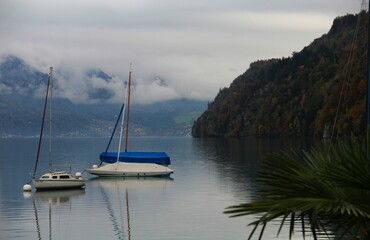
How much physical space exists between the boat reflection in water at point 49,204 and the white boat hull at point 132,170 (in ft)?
58.2

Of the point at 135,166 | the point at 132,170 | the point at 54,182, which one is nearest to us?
the point at 54,182

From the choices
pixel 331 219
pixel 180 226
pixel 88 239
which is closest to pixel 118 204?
pixel 180 226

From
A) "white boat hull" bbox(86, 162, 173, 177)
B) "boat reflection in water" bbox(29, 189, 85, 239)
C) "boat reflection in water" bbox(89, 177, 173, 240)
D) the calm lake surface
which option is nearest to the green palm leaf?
the calm lake surface

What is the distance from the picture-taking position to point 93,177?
10088 cm

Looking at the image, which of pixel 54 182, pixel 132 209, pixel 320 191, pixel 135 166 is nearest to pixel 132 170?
pixel 135 166

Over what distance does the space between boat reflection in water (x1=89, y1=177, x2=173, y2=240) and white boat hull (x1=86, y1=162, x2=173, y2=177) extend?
0.72 metres

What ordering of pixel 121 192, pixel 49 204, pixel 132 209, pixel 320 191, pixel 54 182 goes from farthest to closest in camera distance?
pixel 121 192 < pixel 54 182 < pixel 49 204 < pixel 132 209 < pixel 320 191

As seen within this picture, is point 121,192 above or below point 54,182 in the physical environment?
below

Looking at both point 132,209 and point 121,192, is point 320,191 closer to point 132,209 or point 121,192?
point 132,209

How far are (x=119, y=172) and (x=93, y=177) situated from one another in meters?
5.33

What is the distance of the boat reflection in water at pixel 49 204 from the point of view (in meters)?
50.8

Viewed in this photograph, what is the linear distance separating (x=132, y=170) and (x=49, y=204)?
31333 millimetres

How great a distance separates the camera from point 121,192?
78250 millimetres

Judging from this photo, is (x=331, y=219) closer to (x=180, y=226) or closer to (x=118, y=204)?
(x=180, y=226)
